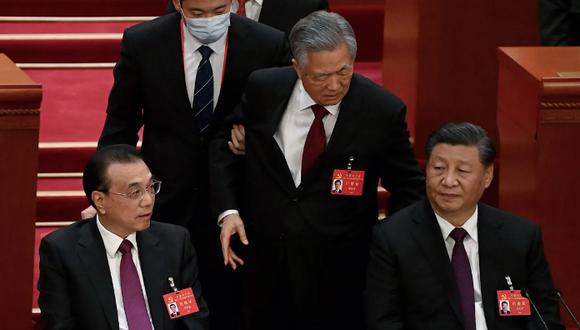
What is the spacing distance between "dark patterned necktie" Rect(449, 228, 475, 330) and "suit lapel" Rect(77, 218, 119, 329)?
0.92 metres

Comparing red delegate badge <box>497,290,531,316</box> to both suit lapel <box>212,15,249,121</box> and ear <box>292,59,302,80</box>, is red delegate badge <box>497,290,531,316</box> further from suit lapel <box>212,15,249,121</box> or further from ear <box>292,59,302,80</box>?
suit lapel <box>212,15,249,121</box>

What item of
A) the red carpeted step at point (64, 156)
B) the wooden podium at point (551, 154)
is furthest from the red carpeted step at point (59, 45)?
the wooden podium at point (551, 154)

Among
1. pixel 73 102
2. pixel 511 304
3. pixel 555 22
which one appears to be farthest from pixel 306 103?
pixel 73 102

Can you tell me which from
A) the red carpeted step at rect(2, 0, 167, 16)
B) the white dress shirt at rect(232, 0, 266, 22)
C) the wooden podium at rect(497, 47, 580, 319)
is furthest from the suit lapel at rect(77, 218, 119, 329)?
the red carpeted step at rect(2, 0, 167, 16)

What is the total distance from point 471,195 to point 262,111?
645 millimetres

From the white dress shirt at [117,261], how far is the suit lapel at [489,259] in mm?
899

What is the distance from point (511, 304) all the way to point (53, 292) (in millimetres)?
1207

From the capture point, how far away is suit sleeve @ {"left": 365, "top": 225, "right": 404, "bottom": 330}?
11.1ft

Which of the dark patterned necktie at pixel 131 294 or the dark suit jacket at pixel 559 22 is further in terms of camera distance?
the dark suit jacket at pixel 559 22

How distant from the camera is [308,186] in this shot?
142 inches

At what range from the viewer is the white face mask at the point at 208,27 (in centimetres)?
369

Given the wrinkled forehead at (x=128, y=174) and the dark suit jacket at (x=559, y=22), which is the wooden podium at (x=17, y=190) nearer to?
the wrinkled forehead at (x=128, y=174)

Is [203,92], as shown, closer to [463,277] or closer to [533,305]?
[463,277]

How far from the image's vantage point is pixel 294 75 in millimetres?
3639
